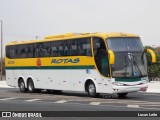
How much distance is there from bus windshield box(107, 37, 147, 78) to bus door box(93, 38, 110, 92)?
49 cm

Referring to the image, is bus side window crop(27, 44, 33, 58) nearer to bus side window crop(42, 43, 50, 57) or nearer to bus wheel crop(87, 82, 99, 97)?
bus side window crop(42, 43, 50, 57)

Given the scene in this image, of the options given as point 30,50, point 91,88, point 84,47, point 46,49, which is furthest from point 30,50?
point 91,88

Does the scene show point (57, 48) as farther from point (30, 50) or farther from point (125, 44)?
point (125, 44)

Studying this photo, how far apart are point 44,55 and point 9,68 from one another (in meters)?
5.69

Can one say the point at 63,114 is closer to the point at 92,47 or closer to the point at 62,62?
the point at 92,47

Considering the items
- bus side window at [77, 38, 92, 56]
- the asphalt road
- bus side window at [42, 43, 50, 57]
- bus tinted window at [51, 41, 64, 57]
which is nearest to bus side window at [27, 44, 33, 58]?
bus side window at [42, 43, 50, 57]

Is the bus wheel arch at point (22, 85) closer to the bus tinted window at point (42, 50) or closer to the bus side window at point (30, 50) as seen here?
the bus side window at point (30, 50)

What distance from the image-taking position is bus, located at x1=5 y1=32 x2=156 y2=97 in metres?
26.8

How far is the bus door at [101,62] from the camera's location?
89.0 feet

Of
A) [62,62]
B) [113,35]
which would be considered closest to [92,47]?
[113,35]

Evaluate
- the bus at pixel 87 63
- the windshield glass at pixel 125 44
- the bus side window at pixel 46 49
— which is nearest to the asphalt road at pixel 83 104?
the bus at pixel 87 63

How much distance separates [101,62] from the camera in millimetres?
27438

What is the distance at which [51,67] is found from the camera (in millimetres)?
32188

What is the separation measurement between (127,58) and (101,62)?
1476 millimetres
